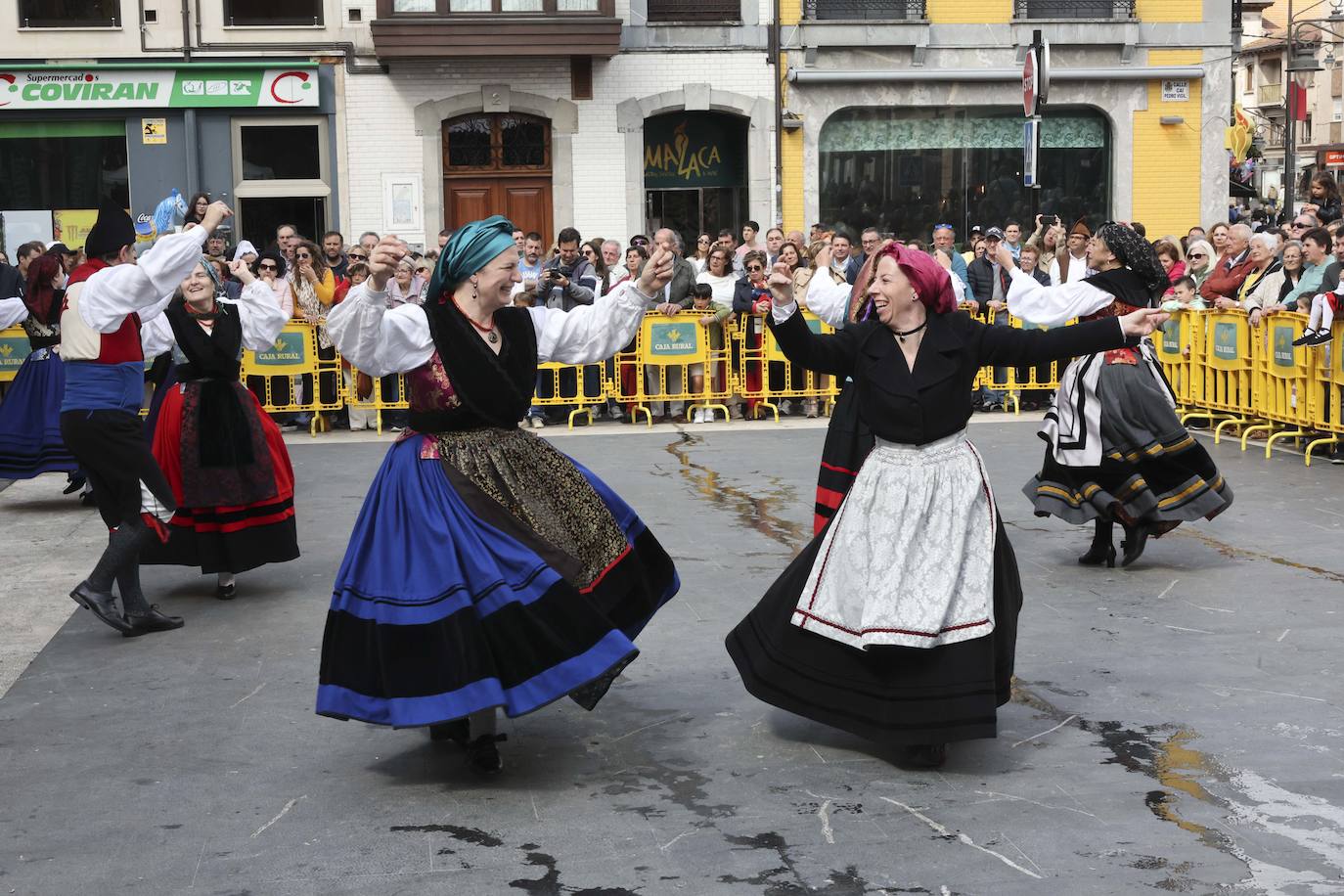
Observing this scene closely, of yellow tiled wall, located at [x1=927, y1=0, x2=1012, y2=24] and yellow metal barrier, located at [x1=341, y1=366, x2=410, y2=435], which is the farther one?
yellow tiled wall, located at [x1=927, y1=0, x2=1012, y2=24]

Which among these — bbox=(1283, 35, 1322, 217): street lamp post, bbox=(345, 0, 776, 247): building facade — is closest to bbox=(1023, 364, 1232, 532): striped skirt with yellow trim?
bbox=(345, 0, 776, 247): building facade

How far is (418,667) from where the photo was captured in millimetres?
5188

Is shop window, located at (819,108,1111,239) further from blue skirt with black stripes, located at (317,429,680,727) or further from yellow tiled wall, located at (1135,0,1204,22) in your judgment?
blue skirt with black stripes, located at (317,429,680,727)

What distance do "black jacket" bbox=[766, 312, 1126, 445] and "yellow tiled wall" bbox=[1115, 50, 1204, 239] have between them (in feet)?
61.7

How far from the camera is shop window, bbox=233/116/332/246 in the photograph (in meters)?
21.6

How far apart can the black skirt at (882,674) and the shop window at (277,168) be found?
17.0 m

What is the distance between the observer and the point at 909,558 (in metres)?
5.51

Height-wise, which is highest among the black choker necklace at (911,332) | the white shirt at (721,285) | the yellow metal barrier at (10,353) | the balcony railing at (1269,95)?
the balcony railing at (1269,95)

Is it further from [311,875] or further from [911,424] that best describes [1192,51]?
[311,875]

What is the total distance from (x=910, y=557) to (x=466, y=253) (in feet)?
5.64

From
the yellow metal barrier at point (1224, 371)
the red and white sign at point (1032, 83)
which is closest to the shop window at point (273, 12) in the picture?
the red and white sign at point (1032, 83)

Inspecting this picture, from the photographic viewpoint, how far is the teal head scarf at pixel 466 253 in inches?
214

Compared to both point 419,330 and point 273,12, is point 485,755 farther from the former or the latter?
point 273,12

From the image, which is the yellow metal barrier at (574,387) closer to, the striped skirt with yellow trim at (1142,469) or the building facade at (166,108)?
the building facade at (166,108)
